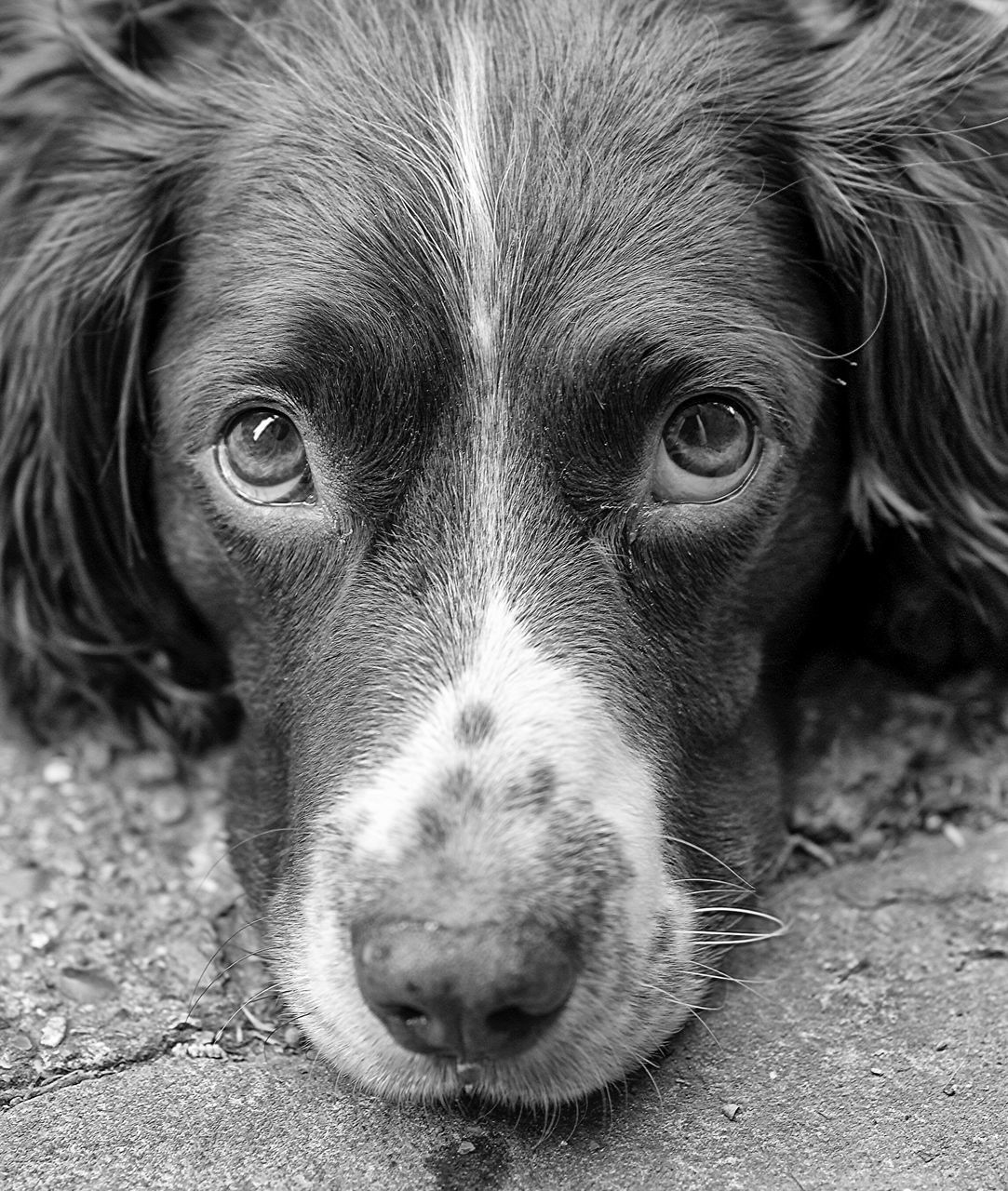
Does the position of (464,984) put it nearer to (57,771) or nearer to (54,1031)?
(54,1031)

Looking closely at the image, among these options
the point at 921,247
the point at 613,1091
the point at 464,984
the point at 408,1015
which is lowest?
the point at 613,1091

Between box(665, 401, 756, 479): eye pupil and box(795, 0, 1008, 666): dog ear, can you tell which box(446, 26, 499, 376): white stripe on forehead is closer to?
box(665, 401, 756, 479): eye pupil

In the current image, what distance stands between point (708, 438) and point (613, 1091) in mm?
1356

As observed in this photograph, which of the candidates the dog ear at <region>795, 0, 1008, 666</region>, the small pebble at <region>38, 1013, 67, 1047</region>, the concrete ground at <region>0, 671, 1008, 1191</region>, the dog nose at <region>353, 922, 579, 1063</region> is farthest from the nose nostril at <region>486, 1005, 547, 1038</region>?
the dog ear at <region>795, 0, 1008, 666</region>

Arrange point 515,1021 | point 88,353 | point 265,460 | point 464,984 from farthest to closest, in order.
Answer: point 88,353
point 265,460
point 515,1021
point 464,984

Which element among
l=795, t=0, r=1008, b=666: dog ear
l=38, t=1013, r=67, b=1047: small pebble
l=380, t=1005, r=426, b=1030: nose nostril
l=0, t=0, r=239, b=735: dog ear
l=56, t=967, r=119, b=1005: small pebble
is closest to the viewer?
l=380, t=1005, r=426, b=1030: nose nostril

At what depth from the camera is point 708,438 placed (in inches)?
129

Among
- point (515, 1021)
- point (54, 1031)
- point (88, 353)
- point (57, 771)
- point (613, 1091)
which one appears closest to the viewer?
point (515, 1021)

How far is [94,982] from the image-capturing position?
10.6 ft

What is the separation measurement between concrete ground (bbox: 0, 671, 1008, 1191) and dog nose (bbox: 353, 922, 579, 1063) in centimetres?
27

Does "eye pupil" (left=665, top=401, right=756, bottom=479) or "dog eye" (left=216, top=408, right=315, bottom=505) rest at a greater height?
"eye pupil" (left=665, top=401, right=756, bottom=479)

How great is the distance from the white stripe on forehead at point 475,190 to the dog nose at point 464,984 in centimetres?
121

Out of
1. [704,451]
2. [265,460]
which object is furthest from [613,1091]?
[265,460]

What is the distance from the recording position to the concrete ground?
274 cm
